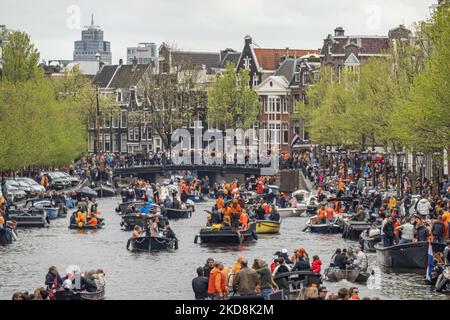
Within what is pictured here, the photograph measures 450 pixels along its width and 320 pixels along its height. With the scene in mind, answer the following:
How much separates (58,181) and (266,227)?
4213 cm

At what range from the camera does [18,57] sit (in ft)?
437

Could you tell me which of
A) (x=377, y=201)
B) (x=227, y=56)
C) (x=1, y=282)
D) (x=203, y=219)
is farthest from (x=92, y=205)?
(x=227, y=56)

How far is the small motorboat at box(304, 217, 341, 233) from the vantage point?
85.6 m

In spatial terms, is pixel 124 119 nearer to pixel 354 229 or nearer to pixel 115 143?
pixel 115 143

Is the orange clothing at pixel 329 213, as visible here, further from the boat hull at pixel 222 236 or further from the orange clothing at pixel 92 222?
the orange clothing at pixel 92 222

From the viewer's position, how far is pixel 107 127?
19112 cm

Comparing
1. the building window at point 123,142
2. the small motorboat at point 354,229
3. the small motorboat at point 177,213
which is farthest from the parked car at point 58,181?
the building window at point 123,142

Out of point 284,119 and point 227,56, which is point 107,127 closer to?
point 227,56

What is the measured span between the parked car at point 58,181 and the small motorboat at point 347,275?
65681 millimetres

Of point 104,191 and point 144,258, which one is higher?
point 104,191

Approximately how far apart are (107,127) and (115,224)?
97.0 m

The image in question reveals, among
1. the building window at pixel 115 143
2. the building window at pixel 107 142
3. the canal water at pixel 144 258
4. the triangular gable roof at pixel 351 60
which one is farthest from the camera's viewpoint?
the building window at pixel 107 142

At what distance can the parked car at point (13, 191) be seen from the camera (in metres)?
103

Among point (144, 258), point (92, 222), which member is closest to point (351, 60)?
point (92, 222)
